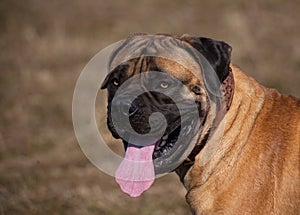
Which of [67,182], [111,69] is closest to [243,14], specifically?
[67,182]

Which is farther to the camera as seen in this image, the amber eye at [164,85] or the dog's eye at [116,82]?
the dog's eye at [116,82]

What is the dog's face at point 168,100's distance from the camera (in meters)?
5.26

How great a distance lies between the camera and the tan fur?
5.14 m

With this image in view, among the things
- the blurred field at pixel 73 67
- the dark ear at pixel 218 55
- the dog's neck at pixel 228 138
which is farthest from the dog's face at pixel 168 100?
the blurred field at pixel 73 67

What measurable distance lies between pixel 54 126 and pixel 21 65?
3856 mm

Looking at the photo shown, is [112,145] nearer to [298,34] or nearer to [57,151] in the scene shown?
[57,151]

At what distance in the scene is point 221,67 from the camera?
17.0 feet

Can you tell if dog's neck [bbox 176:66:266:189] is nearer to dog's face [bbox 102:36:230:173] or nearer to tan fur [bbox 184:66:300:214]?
tan fur [bbox 184:66:300:214]

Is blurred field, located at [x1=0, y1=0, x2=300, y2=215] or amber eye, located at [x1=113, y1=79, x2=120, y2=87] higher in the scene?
amber eye, located at [x1=113, y1=79, x2=120, y2=87]

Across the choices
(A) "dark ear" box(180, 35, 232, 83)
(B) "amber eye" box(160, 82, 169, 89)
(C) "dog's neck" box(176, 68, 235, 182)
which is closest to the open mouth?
(C) "dog's neck" box(176, 68, 235, 182)

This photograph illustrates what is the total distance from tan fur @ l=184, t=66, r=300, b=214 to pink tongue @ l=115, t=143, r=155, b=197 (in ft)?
1.06

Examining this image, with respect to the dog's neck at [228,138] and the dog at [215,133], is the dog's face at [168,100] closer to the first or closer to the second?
the dog at [215,133]

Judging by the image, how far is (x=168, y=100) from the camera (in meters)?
5.34

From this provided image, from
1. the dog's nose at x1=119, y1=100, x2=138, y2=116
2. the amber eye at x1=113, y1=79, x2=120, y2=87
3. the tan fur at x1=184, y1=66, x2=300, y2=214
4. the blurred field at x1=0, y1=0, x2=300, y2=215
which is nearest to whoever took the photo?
the tan fur at x1=184, y1=66, x2=300, y2=214
